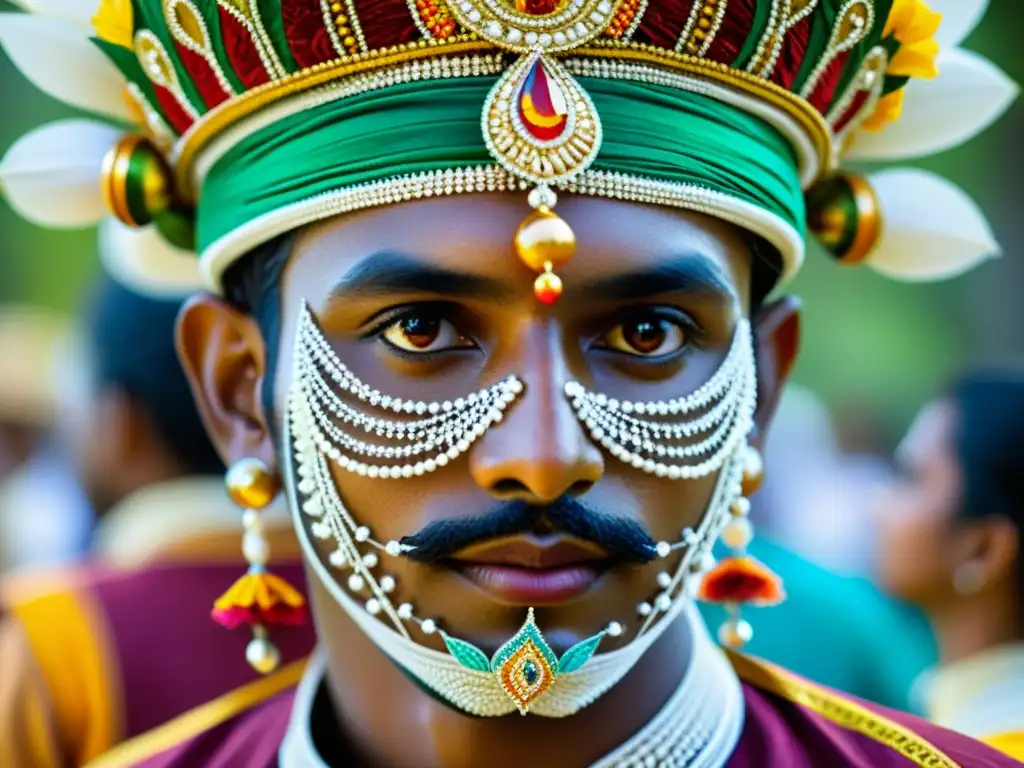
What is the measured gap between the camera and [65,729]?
3.13 metres

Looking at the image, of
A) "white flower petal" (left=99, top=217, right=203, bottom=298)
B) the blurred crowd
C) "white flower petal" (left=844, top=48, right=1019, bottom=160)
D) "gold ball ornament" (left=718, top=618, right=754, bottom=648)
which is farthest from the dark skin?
the blurred crowd

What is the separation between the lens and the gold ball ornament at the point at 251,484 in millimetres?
2393

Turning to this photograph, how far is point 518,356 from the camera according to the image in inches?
79.9

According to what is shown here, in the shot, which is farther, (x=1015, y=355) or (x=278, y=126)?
(x=1015, y=355)

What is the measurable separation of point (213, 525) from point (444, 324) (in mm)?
1869

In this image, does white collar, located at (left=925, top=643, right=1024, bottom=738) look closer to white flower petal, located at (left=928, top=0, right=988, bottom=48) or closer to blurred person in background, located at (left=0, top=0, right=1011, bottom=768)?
blurred person in background, located at (left=0, top=0, right=1011, bottom=768)

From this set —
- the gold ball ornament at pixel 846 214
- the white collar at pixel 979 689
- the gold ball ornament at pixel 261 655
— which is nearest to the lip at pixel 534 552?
the gold ball ornament at pixel 261 655

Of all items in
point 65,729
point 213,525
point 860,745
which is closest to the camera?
point 860,745

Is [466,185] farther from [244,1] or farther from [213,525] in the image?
[213,525]

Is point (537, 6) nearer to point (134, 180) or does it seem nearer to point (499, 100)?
point (499, 100)

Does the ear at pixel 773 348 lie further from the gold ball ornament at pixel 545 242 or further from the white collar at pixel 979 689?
the white collar at pixel 979 689

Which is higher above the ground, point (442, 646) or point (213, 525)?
point (442, 646)

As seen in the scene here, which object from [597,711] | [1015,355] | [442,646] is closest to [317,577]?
[442,646]

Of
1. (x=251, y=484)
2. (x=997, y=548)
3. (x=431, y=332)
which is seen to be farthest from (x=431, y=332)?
(x=997, y=548)
